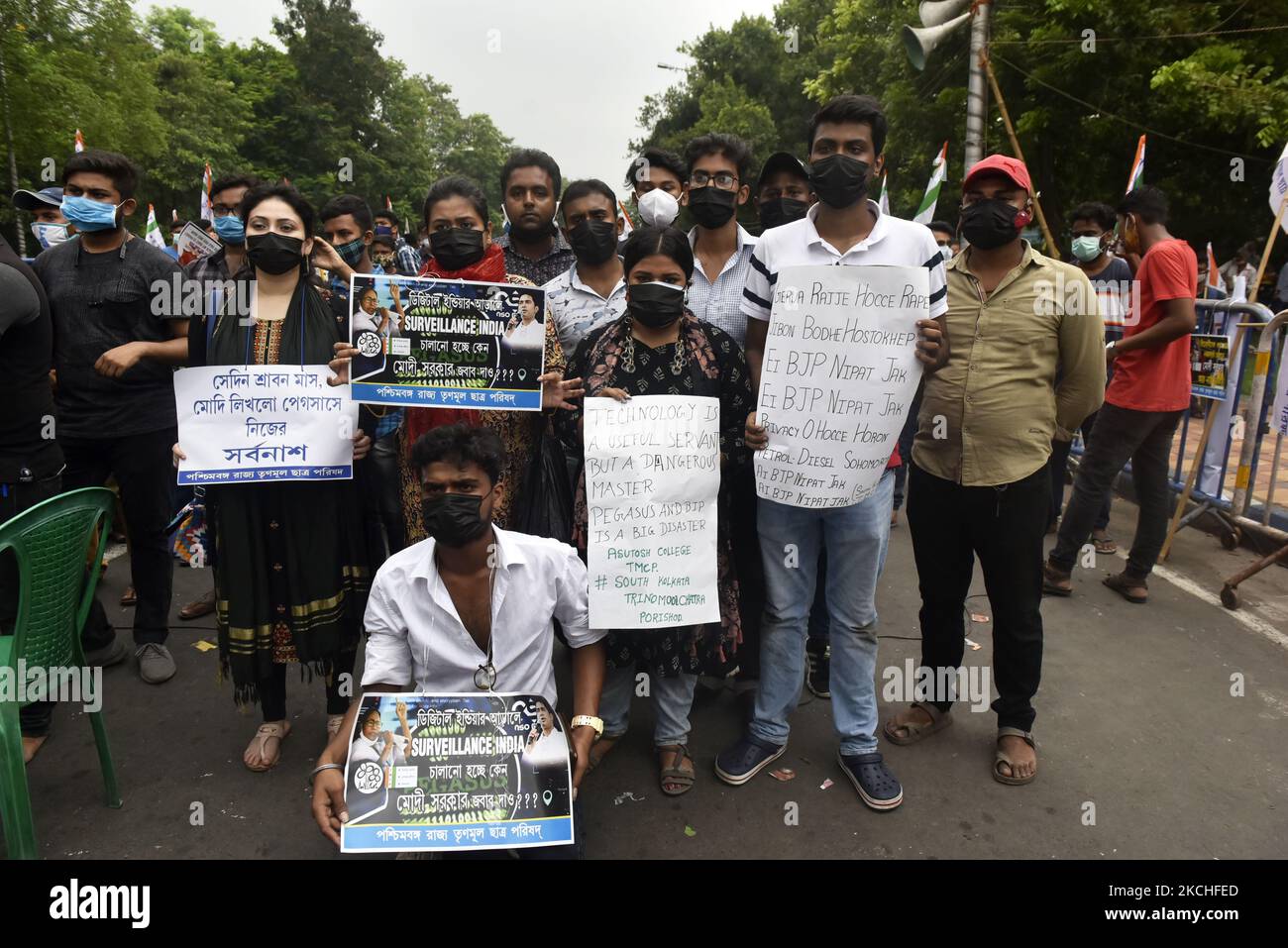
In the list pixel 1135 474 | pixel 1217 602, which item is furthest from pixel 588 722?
pixel 1217 602

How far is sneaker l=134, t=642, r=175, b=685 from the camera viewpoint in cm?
399

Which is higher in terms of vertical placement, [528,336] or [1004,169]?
[1004,169]

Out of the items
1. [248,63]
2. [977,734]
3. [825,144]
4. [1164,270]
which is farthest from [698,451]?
[248,63]

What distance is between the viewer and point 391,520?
14.7 ft

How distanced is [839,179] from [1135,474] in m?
3.59

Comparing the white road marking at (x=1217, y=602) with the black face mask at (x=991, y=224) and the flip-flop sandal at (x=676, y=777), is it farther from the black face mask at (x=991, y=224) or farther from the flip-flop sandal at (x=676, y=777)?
the flip-flop sandal at (x=676, y=777)

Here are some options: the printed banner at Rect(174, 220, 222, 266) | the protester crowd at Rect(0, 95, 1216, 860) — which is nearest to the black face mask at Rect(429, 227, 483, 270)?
the protester crowd at Rect(0, 95, 1216, 860)

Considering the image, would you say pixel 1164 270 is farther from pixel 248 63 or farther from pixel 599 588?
pixel 248 63

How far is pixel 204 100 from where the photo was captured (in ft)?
95.9

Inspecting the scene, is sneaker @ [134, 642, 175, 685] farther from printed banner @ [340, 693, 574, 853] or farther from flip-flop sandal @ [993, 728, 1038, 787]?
flip-flop sandal @ [993, 728, 1038, 787]

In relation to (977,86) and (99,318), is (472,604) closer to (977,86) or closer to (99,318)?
(99,318)

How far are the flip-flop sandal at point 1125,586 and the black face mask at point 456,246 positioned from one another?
4.48 meters

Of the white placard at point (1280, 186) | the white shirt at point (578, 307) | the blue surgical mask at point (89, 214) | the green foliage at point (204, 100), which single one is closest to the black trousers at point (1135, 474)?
the white placard at point (1280, 186)
